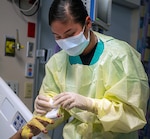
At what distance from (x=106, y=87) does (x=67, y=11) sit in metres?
0.36

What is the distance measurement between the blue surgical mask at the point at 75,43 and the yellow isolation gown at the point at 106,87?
0.06 metres

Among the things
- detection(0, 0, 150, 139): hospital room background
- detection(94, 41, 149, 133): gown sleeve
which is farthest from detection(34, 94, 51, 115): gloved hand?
detection(0, 0, 150, 139): hospital room background

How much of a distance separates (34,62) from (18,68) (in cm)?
16

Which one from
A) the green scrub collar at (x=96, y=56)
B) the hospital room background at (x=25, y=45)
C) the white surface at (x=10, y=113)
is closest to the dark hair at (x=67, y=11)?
the green scrub collar at (x=96, y=56)

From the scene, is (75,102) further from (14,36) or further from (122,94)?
(14,36)

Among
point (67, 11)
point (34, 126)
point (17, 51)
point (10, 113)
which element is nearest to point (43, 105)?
point (34, 126)

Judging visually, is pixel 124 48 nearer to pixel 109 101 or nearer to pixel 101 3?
pixel 109 101

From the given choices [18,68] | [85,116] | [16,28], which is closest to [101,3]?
[16,28]

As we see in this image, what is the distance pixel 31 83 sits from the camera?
210cm

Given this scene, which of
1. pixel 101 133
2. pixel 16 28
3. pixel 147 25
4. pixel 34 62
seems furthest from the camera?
pixel 147 25

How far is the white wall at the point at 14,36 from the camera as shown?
193cm

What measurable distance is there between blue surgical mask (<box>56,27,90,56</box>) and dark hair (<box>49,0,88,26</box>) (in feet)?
0.23

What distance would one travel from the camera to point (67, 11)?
41.1 inches

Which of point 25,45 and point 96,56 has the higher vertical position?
point 96,56
